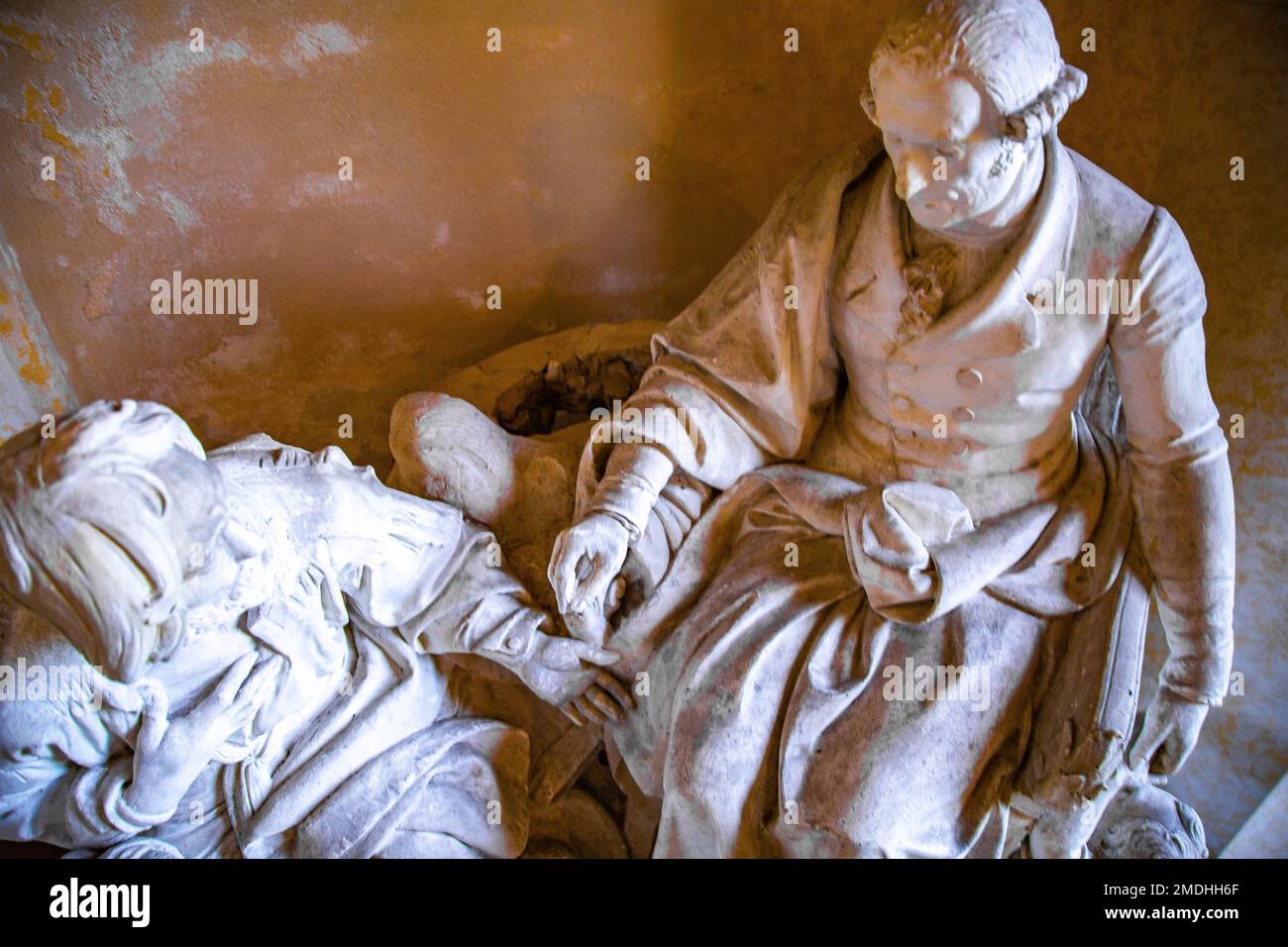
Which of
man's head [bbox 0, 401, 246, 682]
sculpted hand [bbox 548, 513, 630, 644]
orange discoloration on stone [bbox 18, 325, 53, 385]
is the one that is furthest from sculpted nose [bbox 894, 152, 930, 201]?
orange discoloration on stone [bbox 18, 325, 53, 385]

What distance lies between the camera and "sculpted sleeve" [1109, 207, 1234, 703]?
7.83 feet

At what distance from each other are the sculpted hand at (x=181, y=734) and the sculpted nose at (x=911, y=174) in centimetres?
156

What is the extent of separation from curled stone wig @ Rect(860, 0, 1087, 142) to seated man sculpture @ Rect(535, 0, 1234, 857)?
0.06 feet

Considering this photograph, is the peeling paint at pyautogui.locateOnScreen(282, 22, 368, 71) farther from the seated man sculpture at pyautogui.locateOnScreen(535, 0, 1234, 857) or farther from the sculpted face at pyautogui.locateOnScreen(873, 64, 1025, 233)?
the sculpted face at pyautogui.locateOnScreen(873, 64, 1025, 233)

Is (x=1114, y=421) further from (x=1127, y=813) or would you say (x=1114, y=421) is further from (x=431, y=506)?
(x=431, y=506)

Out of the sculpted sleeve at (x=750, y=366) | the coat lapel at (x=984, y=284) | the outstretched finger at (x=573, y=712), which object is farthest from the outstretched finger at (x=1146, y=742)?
the outstretched finger at (x=573, y=712)

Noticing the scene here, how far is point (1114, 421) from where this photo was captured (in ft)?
8.96

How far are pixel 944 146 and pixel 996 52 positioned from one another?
0.57ft

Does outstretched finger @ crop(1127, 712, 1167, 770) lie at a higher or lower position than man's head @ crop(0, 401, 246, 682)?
lower

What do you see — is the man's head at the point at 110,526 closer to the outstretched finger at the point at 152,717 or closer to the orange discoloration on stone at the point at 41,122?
the outstretched finger at the point at 152,717

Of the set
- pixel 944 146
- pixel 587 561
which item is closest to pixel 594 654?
pixel 587 561

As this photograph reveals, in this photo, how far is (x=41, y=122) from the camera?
2.99 m

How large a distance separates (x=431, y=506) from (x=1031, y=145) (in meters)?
1.40

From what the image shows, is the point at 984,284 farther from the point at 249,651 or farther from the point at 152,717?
the point at 152,717
